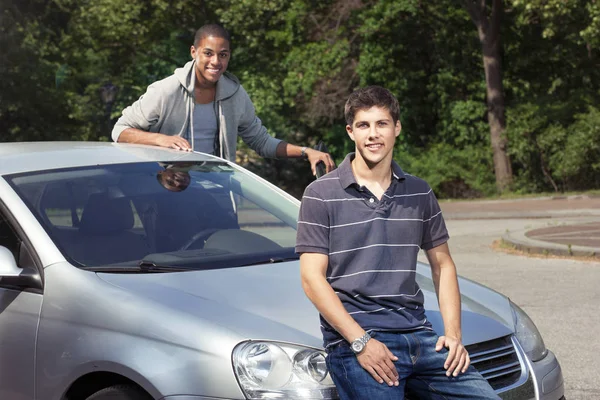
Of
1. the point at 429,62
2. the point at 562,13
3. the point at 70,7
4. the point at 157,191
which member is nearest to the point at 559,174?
the point at 562,13

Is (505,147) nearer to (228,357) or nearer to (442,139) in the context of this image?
(442,139)

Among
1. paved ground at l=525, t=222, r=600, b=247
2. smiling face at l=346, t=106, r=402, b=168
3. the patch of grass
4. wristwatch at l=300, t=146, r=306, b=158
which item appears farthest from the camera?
paved ground at l=525, t=222, r=600, b=247

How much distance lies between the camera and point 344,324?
131 inches

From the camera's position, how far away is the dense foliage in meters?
30.2

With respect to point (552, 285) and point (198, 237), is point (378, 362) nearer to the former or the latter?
point (198, 237)

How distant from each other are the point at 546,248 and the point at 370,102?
402 inches

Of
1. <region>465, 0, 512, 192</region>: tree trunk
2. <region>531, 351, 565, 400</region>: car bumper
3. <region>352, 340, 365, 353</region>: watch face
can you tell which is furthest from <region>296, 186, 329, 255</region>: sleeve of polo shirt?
<region>465, 0, 512, 192</region>: tree trunk

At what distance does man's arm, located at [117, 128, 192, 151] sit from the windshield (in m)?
0.39

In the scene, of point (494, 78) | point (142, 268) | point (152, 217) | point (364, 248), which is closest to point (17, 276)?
point (142, 268)

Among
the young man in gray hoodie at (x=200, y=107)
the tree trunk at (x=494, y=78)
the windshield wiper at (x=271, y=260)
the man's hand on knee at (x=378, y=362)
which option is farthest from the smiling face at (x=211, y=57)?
the tree trunk at (x=494, y=78)

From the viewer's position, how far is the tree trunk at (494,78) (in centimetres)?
3039

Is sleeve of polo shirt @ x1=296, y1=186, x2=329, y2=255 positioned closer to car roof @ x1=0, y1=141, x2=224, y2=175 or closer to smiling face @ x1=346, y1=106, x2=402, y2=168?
smiling face @ x1=346, y1=106, x2=402, y2=168

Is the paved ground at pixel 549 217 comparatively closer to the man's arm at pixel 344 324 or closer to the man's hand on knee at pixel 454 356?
the man's hand on knee at pixel 454 356

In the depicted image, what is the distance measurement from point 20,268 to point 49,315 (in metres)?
0.30
